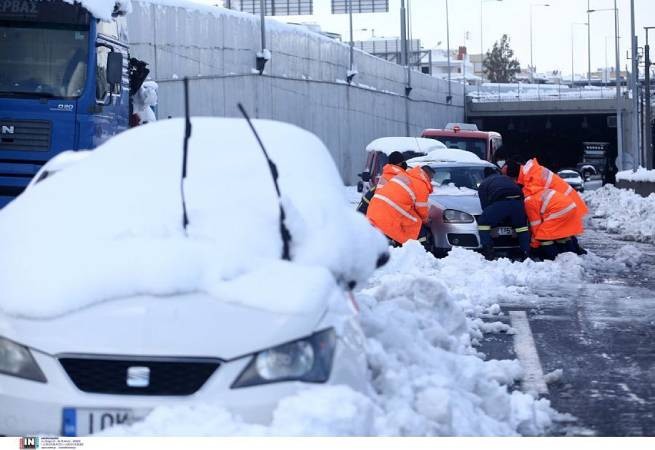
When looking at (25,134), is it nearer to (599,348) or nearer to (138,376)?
(599,348)

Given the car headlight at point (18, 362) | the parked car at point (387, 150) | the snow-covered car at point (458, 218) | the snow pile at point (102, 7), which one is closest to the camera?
the car headlight at point (18, 362)

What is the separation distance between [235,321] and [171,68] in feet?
105

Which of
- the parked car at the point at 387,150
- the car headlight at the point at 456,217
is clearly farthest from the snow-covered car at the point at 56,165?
the parked car at the point at 387,150

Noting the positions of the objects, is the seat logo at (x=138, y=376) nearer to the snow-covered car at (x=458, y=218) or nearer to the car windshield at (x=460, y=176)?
the snow-covered car at (x=458, y=218)

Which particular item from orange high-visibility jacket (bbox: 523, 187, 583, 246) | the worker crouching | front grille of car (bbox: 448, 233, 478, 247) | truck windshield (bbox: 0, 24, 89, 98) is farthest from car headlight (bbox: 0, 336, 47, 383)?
front grille of car (bbox: 448, 233, 478, 247)

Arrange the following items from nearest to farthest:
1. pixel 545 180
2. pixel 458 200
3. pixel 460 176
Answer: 1. pixel 545 180
2. pixel 458 200
3. pixel 460 176

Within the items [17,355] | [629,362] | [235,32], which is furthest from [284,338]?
[235,32]

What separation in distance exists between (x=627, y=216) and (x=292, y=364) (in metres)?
28.0

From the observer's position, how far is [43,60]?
763 inches

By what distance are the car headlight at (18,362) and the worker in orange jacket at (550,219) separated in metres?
12.9

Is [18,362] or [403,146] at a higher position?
[403,146]

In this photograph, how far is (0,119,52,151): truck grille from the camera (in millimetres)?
19547

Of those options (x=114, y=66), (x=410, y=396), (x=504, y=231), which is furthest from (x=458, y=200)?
(x=410, y=396)

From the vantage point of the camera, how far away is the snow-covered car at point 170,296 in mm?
5676
